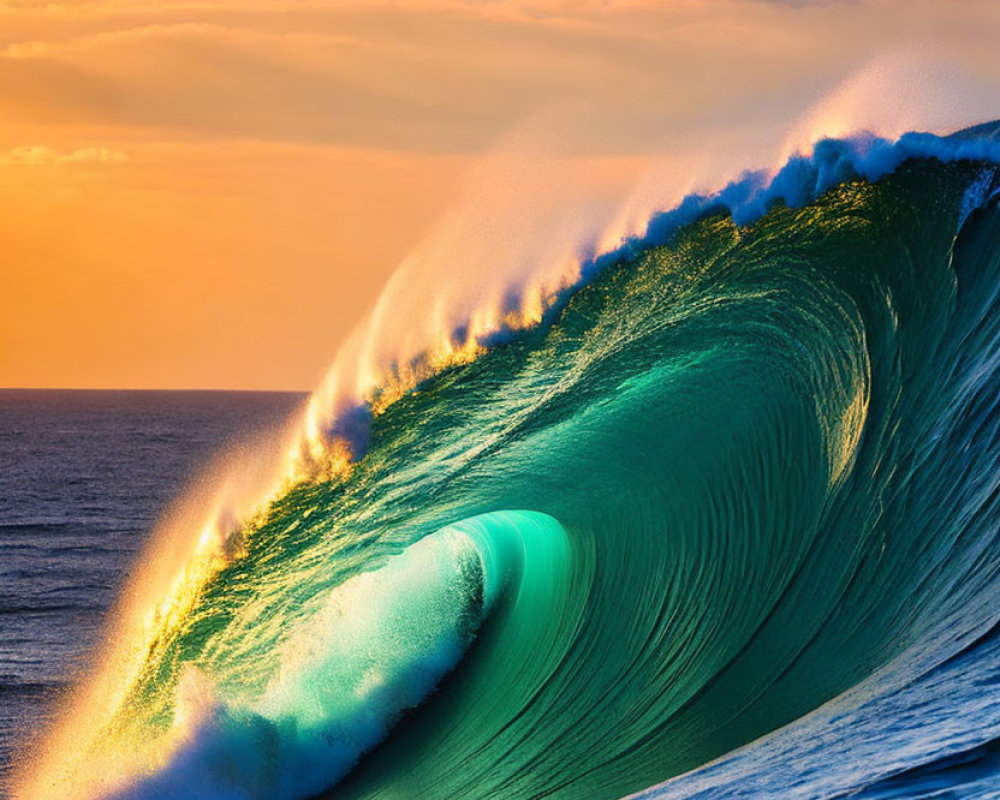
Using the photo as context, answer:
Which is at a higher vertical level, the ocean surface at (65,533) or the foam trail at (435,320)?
the ocean surface at (65,533)

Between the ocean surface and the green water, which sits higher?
the ocean surface

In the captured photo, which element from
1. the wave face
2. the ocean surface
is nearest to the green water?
the wave face

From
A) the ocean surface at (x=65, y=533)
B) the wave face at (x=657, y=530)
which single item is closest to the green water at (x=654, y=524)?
the wave face at (x=657, y=530)

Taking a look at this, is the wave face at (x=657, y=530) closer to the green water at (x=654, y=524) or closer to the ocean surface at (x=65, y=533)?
the green water at (x=654, y=524)

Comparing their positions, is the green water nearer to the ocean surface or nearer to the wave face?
the wave face

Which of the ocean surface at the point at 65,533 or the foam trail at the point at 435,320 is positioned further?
the ocean surface at the point at 65,533
